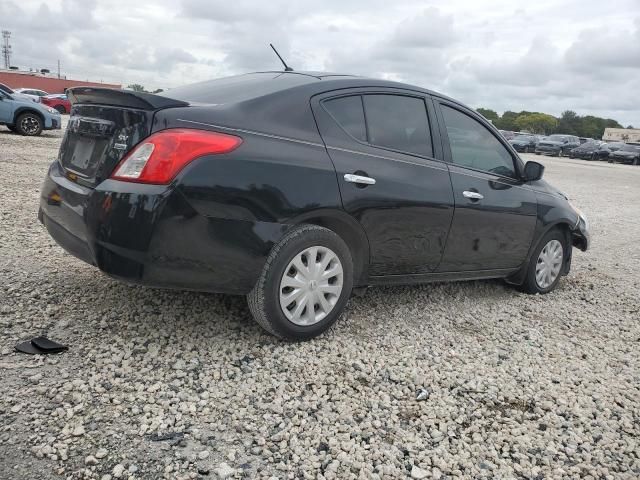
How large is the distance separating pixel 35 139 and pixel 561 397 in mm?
15158

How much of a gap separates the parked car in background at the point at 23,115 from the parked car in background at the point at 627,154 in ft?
111

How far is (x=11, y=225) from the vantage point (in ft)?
17.9

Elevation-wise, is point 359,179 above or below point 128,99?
below

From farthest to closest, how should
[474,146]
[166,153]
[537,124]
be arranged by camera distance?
1. [537,124]
2. [474,146]
3. [166,153]

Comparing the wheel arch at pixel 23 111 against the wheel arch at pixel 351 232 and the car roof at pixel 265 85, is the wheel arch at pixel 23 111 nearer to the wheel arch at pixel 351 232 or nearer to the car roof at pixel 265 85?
the car roof at pixel 265 85

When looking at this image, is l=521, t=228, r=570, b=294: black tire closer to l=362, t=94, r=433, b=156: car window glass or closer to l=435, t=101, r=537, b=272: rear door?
l=435, t=101, r=537, b=272: rear door

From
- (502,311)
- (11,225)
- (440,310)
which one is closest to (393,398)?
(440,310)

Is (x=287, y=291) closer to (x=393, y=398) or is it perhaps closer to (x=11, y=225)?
(x=393, y=398)

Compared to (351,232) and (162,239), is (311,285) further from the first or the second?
(162,239)

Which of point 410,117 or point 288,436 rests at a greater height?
point 410,117

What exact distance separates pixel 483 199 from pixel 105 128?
2701mm

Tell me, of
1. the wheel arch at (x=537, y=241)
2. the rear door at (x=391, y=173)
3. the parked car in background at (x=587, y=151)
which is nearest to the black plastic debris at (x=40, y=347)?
the rear door at (x=391, y=173)

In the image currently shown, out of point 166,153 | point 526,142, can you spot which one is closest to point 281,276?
point 166,153

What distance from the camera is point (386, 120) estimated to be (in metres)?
3.80
